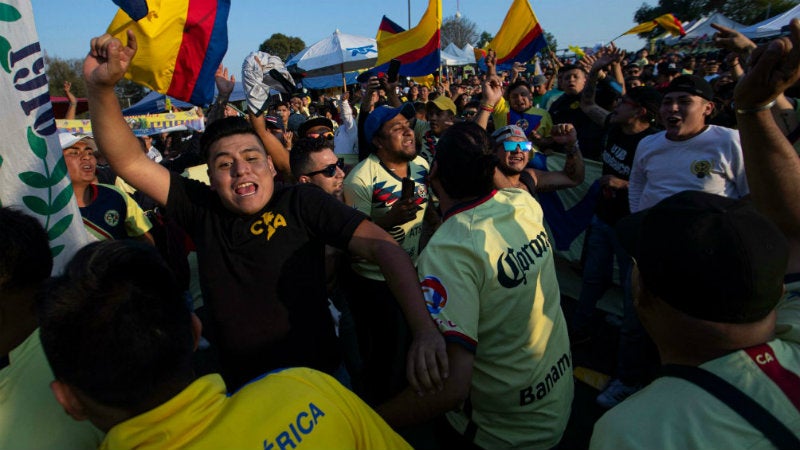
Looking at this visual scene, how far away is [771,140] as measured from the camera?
1.57m

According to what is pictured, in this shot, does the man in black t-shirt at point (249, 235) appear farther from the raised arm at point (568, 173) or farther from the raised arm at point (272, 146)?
the raised arm at point (568, 173)

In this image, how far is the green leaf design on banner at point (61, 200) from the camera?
215cm

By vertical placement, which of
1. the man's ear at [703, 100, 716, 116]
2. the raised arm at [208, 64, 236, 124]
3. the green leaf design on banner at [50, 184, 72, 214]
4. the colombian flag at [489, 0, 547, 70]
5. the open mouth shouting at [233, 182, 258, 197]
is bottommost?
the man's ear at [703, 100, 716, 116]

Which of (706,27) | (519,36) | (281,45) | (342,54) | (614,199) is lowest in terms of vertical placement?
(614,199)

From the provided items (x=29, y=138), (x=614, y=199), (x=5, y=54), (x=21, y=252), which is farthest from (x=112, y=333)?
(x=614, y=199)

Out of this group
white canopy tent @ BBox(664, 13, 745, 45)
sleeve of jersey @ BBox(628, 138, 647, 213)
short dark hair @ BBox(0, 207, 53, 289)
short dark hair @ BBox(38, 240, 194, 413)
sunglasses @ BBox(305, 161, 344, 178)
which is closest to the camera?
short dark hair @ BBox(38, 240, 194, 413)

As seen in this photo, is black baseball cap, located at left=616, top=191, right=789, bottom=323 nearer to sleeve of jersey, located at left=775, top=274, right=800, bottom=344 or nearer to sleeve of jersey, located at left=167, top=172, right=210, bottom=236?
sleeve of jersey, located at left=775, top=274, right=800, bottom=344

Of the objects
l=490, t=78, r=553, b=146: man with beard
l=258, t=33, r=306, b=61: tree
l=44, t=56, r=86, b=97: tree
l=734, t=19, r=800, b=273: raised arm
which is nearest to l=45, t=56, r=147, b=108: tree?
l=44, t=56, r=86, b=97: tree

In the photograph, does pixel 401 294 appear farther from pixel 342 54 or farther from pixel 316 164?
pixel 342 54

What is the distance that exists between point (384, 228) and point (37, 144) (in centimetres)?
191

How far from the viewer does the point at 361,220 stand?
190 cm

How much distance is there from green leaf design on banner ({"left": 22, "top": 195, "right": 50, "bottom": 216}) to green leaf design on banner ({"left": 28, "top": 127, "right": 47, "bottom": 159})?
7.8 inches

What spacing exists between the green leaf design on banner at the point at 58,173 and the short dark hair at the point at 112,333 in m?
1.40

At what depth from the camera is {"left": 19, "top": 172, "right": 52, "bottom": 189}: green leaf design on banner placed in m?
2.06
